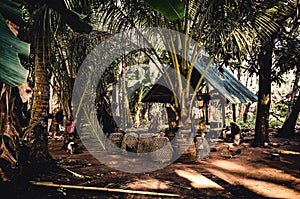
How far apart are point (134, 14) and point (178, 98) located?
2.02 metres

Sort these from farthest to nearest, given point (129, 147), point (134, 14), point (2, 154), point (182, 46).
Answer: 1. point (129, 147)
2. point (182, 46)
3. point (134, 14)
4. point (2, 154)

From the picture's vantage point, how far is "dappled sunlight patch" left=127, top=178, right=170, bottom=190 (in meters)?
4.53

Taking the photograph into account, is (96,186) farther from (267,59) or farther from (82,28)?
(267,59)

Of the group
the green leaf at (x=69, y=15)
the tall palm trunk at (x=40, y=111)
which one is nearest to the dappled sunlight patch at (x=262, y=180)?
the tall palm trunk at (x=40, y=111)

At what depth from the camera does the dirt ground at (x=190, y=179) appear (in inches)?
166

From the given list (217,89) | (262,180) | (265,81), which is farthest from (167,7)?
(217,89)

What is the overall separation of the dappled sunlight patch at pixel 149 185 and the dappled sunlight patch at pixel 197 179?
0.50 meters

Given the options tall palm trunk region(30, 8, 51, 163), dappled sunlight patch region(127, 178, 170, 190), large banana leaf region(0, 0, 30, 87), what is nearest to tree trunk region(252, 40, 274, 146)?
dappled sunlight patch region(127, 178, 170, 190)

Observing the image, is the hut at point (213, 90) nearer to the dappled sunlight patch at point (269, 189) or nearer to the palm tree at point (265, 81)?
the palm tree at point (265, 81)

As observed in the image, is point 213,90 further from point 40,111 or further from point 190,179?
point 40,111

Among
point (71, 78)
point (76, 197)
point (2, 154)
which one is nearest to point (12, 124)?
point (2, 154)

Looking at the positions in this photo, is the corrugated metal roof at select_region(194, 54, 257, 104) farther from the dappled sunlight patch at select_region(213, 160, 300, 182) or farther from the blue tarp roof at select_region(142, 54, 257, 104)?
the dappled sunlight patch at select_region(213, 160, 300, 182)

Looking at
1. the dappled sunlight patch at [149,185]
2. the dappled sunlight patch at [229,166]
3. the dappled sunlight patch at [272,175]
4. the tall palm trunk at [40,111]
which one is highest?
the tall palm trunk at [40,111]

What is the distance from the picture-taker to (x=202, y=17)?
6.11 m
